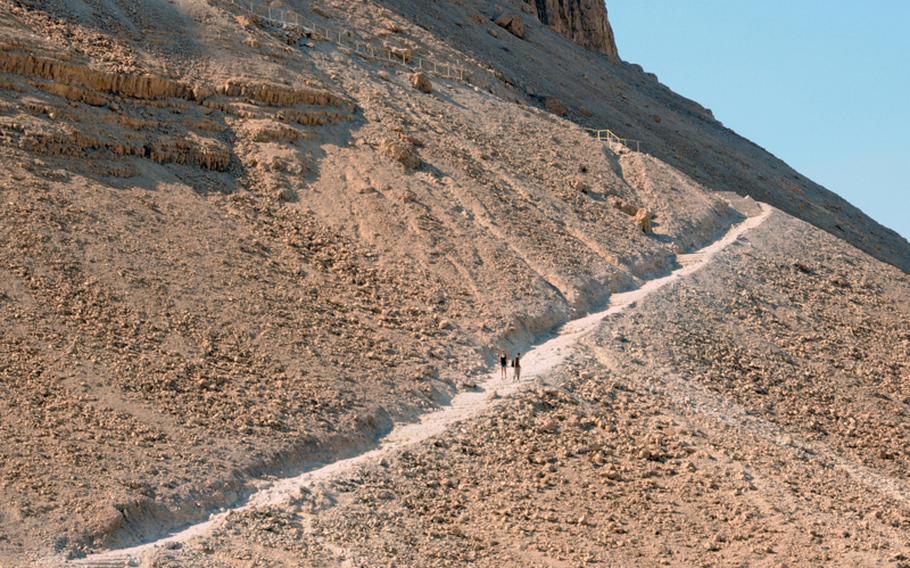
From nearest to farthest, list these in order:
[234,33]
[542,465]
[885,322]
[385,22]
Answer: [542,465]
[885,322]
[234,33]
[385,22]

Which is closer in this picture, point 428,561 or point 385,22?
point 428,561

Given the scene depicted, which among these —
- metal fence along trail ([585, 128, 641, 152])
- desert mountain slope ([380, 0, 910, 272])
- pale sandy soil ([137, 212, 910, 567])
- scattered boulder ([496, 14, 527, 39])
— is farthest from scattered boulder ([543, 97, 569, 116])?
pale sandy soil ([137, 212, 910, 567])

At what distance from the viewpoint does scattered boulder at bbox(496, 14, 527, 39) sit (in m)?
56.7

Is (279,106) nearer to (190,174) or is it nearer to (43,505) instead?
(190,174)

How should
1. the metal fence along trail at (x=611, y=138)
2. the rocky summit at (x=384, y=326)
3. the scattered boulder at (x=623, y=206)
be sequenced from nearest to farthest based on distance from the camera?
the rocky summit at (x=384, y=326) → the scattered boulder at (x=623, y=206) → the metal fence along trail at (x=611, y=138)

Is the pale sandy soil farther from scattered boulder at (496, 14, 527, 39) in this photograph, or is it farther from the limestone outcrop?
the limestone outcrop

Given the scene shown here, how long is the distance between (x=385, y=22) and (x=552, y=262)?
1521cm

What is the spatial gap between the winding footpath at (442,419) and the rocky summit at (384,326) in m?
0.09

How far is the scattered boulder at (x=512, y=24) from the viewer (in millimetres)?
56688

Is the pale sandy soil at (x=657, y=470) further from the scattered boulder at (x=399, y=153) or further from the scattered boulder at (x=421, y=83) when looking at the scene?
the scattered boulder at (x=421, y=83)

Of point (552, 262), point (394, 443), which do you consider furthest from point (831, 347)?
point (394, 443)

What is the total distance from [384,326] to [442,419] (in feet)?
11.0

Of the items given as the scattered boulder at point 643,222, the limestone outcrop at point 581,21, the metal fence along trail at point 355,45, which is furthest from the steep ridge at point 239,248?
the limestone outcrop at point 581,21

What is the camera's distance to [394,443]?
24328mm
